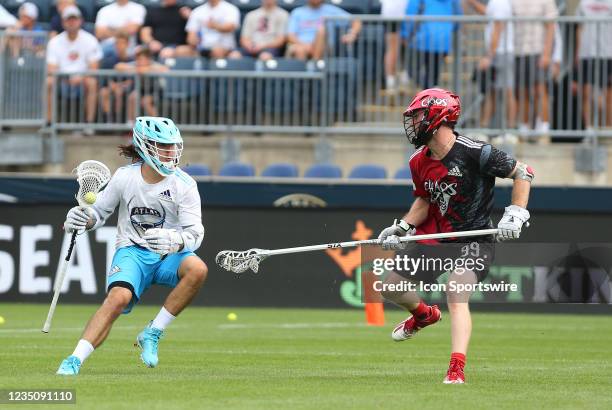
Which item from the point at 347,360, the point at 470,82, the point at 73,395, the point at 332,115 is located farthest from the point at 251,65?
the point at 73,395

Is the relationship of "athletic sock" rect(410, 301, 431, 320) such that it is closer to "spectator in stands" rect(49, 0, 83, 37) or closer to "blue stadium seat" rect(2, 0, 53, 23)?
"spectator in stands" rect(49, 0, 83, 37)

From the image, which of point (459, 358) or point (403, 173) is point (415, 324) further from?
point (403, 173)

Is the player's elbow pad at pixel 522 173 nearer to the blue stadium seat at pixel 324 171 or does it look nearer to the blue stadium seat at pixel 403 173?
the blue stadium seat at pixel 403 173

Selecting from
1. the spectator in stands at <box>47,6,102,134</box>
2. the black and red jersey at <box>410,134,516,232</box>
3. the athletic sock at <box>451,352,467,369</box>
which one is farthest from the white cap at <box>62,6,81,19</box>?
the athletic sock at <box>451,352,467,369</box>

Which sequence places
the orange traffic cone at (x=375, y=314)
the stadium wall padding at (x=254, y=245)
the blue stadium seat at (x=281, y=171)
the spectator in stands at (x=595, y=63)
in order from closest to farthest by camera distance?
the orange traffic cone at (x=375, y=314), the stadium wall padding at (x=254, y=245), the spectator in stands at (x=595, y=63), the blue stadium seat at (x=281, y=171)

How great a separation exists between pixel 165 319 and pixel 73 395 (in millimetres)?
1950

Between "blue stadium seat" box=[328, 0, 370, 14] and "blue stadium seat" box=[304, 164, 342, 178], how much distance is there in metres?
3.16

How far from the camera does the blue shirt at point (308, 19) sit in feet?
71.9

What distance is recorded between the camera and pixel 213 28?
2231 centimetres

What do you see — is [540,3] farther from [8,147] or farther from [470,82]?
[8,147]

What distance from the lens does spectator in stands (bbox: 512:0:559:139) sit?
821 inches

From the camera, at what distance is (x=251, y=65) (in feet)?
72.3

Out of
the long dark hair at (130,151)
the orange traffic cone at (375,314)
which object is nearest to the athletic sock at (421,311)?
the long dark hair at (130,151)

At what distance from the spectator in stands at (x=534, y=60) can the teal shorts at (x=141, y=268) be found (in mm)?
10796
